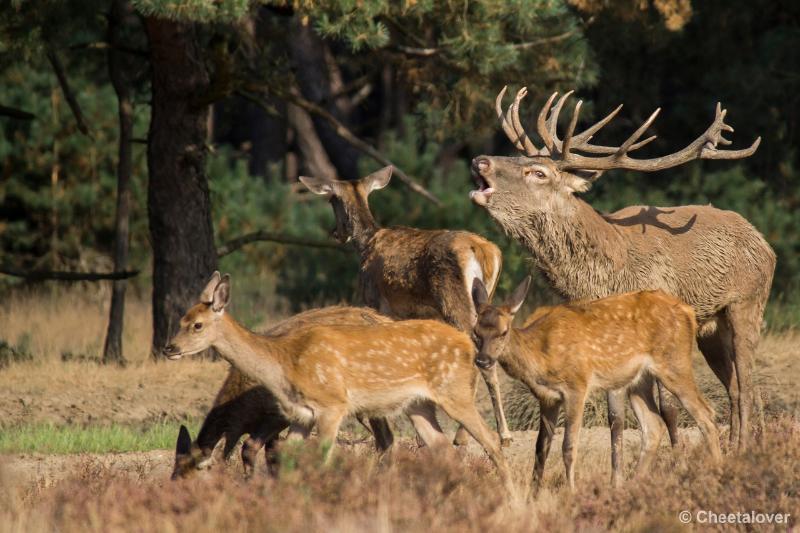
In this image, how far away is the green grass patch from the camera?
10.7m

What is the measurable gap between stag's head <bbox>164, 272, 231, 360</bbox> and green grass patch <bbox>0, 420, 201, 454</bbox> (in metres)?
2.72

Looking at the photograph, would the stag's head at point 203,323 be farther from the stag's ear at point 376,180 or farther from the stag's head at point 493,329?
the stag's ear at point 376,180

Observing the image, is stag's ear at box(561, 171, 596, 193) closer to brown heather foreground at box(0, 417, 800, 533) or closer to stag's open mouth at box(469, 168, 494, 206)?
A: stag's open mouth at box(469, 168, 494, 206)

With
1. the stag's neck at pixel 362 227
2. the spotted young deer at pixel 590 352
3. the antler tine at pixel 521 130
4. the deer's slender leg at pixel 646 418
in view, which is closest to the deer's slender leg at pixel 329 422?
the spotted young deer at pixel 590 352

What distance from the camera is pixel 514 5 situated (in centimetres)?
1312

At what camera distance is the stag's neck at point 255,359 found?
832 cm

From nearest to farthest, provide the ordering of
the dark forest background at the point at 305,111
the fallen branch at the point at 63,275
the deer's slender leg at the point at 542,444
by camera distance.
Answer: the deer's slender leg at the point at 542,444 < the dark forest background at the point at 305,111 < the fallen branch at the point at 63,275

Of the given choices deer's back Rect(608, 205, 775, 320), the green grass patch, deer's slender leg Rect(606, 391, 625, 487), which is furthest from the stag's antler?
the green grass patch

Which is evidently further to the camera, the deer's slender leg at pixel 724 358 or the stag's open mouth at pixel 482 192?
the deer's slender leg at pixel 724 358

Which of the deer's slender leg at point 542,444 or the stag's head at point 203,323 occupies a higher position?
the stag's head at point 203,323

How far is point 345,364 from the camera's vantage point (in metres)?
8.52

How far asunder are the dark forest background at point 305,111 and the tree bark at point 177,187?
0.02 m

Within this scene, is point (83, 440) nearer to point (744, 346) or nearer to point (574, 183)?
point (574, 183)

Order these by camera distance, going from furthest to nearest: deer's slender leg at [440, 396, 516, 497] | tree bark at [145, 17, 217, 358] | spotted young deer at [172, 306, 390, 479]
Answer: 1. tree bark at [145, 17, 217, 358]
2. spotted young deer at [172, 306, 390, 479]
3. deer's slender leg at [440, 396, 516, 497]
